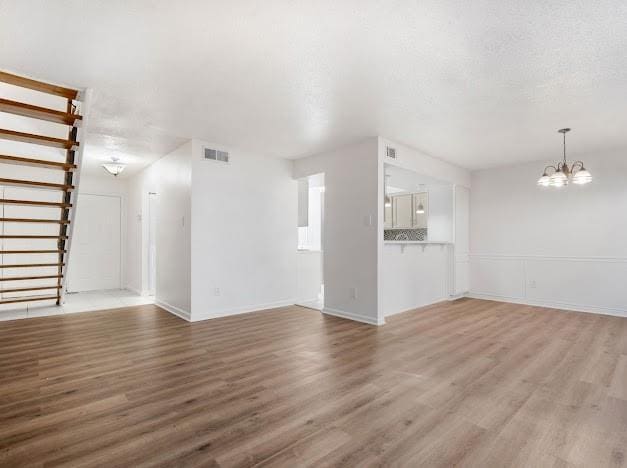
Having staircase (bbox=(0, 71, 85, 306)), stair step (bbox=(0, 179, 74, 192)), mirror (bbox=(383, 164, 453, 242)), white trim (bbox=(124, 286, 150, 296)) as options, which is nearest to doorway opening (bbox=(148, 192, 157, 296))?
white trim (bbox=(124, 286, 150, 296))

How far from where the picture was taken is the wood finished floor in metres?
1.74

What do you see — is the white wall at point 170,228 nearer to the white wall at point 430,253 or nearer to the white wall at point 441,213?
the white wall at point 430,253

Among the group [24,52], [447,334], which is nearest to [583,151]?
[447,334]

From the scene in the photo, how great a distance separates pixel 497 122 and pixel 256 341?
13.1 feet

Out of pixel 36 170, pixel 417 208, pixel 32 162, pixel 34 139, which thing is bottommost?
pixel 417 208

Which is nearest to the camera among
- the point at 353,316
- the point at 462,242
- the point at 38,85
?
the point at 38,85

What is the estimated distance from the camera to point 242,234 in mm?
5219

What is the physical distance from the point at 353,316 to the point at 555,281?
389 cm

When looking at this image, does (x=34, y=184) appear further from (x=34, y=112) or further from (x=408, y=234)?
(x=408, y=234)

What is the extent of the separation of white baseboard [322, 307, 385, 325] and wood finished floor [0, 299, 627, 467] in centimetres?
26

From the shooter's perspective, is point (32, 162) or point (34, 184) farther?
point (34, 184)

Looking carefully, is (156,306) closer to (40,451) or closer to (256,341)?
(256,341)

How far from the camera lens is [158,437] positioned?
6.11 ft

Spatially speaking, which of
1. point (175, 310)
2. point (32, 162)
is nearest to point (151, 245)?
point (175, 310)
